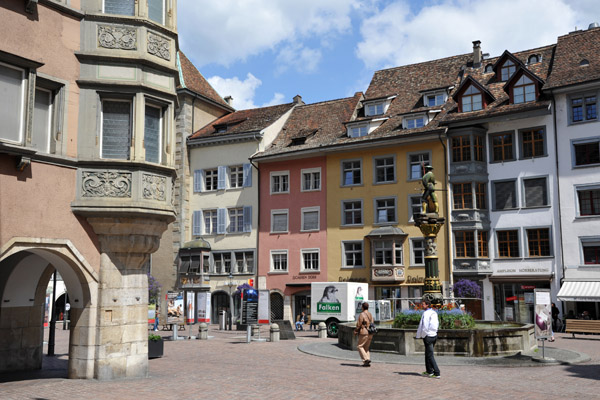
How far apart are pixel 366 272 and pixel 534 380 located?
26.2 meters

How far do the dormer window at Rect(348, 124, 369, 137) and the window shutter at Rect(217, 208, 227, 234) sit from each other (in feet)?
34.0

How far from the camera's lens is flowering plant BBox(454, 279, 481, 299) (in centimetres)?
3575

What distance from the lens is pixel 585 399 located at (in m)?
11.7

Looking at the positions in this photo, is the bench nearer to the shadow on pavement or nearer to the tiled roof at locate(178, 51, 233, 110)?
the shadow on pavement

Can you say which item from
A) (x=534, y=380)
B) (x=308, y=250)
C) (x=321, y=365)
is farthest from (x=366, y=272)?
(x=534, y=380)

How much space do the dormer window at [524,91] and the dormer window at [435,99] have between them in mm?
4847

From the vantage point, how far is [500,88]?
130ft

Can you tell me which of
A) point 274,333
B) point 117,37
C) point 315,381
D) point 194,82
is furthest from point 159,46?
point 194,82

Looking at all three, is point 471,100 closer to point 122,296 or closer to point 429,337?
point 429,337

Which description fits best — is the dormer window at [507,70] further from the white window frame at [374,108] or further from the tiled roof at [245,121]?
the tiled roof at [245,121]

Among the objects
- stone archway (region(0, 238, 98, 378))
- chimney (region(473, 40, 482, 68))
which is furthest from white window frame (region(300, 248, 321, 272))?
stone archway (region(0, 238, 98, 378))

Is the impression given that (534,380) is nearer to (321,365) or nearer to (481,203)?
(321,365)

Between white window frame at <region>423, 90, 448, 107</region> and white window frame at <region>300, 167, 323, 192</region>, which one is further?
white window frame at <region>300, 167, 323, 192</region>

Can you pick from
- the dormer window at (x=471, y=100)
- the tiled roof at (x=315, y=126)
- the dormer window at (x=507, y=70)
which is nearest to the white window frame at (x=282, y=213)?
the tiled roof at (x=315, y=126)
